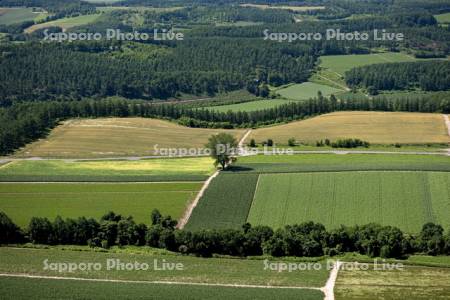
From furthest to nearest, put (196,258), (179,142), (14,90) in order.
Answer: (14,90), (179,142), (196,258)

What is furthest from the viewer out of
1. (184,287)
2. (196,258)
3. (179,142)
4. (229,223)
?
(179,142)

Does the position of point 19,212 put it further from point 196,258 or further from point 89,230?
point 196,258

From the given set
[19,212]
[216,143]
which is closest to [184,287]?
[19,212]

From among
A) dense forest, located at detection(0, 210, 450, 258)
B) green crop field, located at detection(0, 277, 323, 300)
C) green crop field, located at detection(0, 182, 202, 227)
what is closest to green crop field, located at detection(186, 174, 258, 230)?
green crop field, located at detection(0, 182, 202, 227)

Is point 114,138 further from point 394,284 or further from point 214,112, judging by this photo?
point 394,284

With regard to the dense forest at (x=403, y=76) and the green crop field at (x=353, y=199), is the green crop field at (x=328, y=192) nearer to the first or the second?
the green crop field at (x=353, y=199)

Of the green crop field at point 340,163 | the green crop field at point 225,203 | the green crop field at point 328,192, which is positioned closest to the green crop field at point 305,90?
the green crop field at point 340,163

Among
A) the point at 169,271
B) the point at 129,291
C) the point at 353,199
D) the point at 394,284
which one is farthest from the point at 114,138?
the point at 394,284
